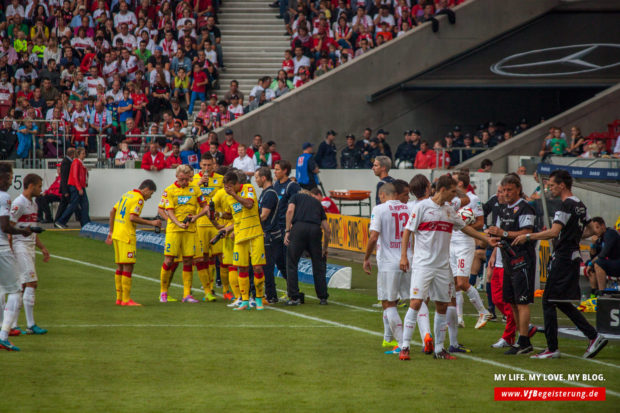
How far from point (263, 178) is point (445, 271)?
425 centimetres

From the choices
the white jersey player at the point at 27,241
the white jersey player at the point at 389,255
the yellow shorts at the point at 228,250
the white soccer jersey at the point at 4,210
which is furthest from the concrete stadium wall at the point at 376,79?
the white soccer jersey at the point at 4,210

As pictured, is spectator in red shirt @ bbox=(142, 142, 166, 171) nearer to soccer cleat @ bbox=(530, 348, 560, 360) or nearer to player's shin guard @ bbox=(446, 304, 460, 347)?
player's shin guard @ bbox=(446, 304, 460, 347)

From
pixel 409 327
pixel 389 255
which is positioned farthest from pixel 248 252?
pixel 409 327

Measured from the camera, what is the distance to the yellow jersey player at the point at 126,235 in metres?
13.7

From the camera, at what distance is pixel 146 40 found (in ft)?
101

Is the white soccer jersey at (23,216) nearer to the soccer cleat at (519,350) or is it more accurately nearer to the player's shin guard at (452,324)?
the player's shin guard at (452,324)

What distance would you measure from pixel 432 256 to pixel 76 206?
16889 millimetres

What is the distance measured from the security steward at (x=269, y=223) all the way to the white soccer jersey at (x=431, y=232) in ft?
13.0

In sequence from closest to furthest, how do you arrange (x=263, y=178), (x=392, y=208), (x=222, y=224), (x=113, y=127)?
(x=392, y=208) < (x=263, y=178) < (x=222, y=224) < (x=113, y=127)

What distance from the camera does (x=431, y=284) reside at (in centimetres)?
977

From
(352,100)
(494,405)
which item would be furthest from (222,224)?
(352,100)

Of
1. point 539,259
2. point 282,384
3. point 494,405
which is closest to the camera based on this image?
point 494,405

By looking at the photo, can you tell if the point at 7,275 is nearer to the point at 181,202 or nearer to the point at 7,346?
the point at 7,346

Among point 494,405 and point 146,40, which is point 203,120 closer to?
point 146,40
